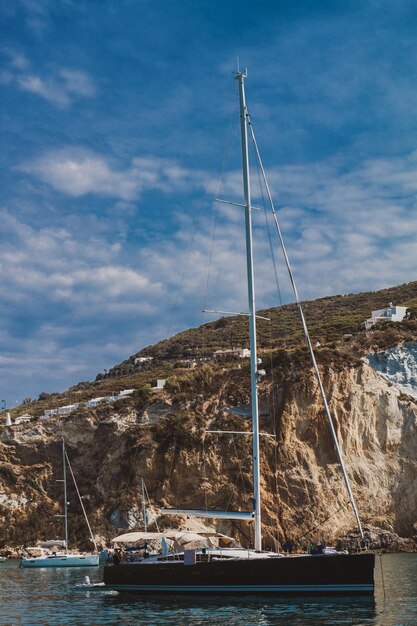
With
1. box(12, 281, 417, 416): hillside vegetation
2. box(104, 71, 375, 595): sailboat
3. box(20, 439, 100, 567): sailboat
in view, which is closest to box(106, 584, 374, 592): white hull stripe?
box(104, 71, 375, 595): sailboat

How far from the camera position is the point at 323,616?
2167 centimetres

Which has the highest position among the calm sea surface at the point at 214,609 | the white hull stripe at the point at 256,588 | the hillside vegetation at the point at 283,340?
the hillside vegetation at the point at 283,340

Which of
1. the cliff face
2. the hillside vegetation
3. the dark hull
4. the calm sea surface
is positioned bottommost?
the calm sea surface

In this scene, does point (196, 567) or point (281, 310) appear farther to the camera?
point (281, 310)

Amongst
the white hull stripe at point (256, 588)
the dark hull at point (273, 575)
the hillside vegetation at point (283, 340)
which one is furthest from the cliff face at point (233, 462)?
the dark hull at point (273, 575)

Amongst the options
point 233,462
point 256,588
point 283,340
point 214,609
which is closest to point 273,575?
point 256,588

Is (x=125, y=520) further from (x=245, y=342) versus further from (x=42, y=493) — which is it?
(x=245, y=342)

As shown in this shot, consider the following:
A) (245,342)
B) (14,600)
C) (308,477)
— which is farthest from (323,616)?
(245,342)

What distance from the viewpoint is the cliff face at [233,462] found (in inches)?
1989

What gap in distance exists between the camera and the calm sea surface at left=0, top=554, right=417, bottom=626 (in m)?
21.6

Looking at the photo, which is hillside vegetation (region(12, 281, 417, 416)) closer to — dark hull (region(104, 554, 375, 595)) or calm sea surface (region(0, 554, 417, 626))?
calm sea surface (region(0, 554, 417, 626))

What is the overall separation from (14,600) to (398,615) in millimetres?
15155

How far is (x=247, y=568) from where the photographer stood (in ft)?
84.8

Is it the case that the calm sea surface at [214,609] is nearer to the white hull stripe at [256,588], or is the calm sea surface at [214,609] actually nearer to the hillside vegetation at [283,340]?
the white hull stripe at [256,588]
